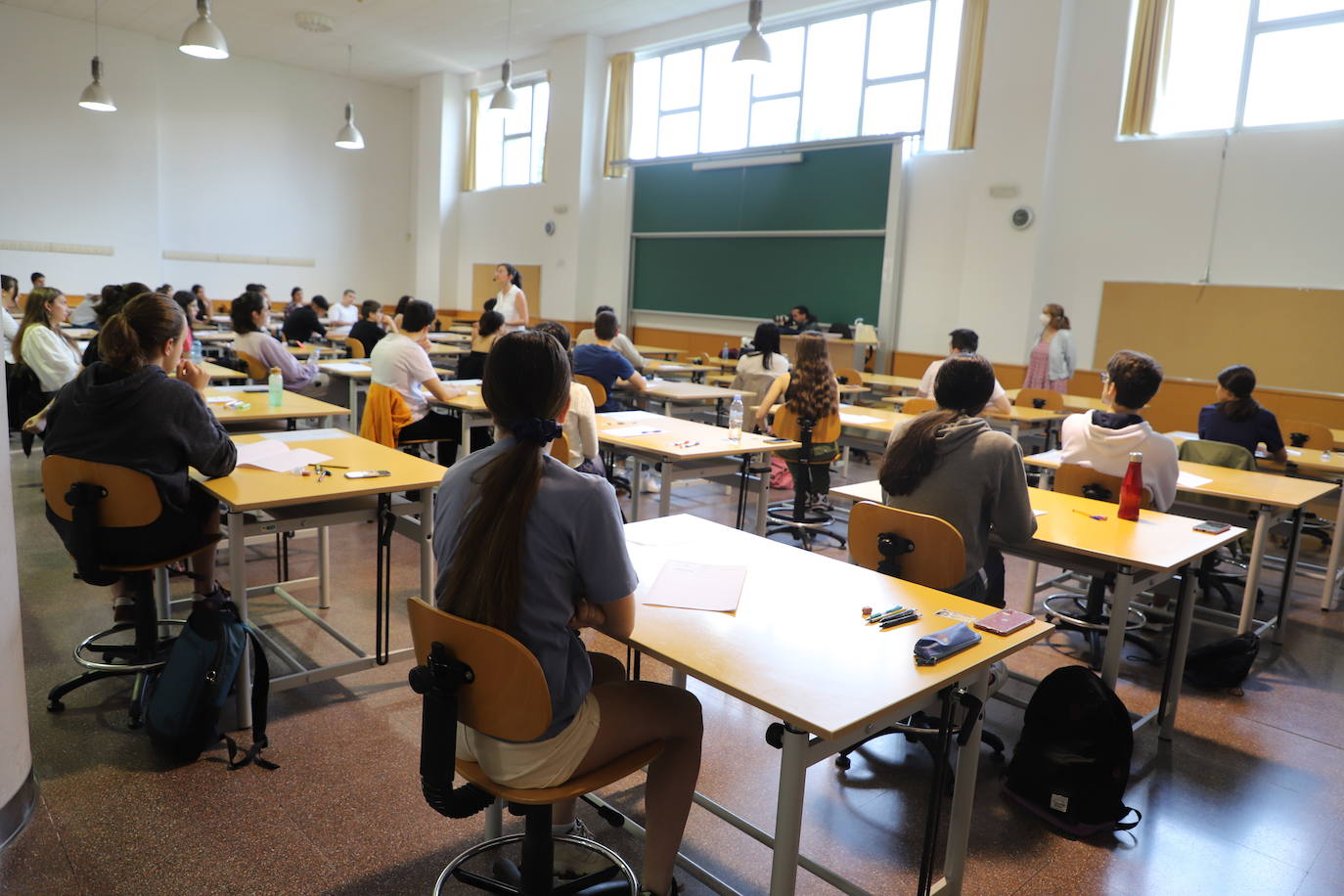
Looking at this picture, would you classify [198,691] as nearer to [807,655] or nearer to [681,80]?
[807,655]

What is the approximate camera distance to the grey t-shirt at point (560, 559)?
158 centimetres

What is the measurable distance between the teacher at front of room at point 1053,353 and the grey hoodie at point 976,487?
5.85 m

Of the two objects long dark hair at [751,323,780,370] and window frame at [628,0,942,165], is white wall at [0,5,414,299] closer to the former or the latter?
window frame at [628,0,942,165]

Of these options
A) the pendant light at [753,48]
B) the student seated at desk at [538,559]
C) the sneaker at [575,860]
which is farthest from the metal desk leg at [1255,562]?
the pendant light at [753,48]

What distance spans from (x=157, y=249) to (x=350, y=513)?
11936mm

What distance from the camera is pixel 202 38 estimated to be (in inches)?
264

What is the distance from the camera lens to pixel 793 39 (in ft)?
34.5

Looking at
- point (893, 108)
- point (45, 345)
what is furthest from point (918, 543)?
point (893, 108)

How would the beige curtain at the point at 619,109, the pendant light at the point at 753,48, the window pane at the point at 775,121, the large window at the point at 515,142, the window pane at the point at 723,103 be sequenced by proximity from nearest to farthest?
the pendant light at the point at 753,48 → the window pane at the point at 775,121 → the window pane at the point at 723,103 → the beige curtain at the point at 619,109 → the large window at the point at 515,142

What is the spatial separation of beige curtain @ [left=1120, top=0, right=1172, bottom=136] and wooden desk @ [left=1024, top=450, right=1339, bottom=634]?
5118 mm

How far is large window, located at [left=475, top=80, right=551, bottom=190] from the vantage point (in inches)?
541

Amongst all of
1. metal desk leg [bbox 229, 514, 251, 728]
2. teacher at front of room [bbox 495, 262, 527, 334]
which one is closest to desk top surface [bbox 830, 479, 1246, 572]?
metal desk leg [bbox 229, 514, 251, 728]

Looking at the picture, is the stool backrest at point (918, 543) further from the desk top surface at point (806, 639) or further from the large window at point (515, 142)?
the large window at point (515, 142)

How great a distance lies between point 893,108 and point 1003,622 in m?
8.94
